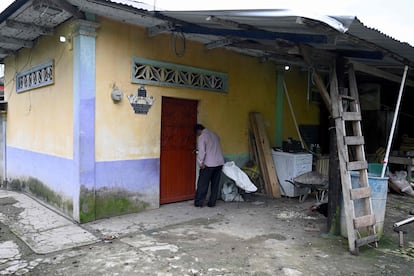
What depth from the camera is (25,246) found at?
4.45m

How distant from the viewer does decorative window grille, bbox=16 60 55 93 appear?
6332 millimetres

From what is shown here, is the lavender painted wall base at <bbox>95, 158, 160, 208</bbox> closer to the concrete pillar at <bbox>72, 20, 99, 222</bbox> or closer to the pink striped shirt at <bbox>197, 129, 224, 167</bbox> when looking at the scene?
the concrete pillar at <bbox>72, 20, 99, 222</bbox>

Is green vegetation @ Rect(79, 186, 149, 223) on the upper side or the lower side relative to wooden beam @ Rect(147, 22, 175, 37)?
lower

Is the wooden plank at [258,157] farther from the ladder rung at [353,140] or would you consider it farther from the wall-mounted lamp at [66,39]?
the wall-mounted lamp at [66,39]

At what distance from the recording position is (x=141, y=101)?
19.6 ft

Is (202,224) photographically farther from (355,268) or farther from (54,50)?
(54,50)

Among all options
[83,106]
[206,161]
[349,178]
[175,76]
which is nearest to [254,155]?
[206,161]

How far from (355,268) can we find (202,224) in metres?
2.36

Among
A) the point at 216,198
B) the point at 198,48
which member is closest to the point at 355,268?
the point at 216,198

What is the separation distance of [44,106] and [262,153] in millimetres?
4597

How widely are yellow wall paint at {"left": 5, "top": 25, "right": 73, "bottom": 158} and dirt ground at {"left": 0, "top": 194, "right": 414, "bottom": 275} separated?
1.72 metres

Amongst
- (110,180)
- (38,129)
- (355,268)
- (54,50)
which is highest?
(54,50)

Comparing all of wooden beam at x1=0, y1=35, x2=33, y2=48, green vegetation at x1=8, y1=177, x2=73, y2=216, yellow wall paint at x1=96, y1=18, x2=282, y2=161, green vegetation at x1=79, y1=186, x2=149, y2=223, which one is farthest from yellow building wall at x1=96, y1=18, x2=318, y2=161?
wooden beam at x1=0, y1=35, x2=33, y2=48

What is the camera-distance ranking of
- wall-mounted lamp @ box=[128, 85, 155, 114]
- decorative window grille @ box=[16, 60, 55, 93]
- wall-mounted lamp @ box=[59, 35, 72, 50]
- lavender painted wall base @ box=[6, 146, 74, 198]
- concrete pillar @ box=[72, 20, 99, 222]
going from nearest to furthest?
concrete pillar @ box=[72, 20, 99, 222]
wall-mounted lamp @ box=[59, 35, 72, 50]
lavender painted wall base @ box=[6, 146, 74, 198]
wall-mounted lamp @ box=[128, 85, 155, 114]
decorative window grille @ box=[16, 60, 55, 93]
